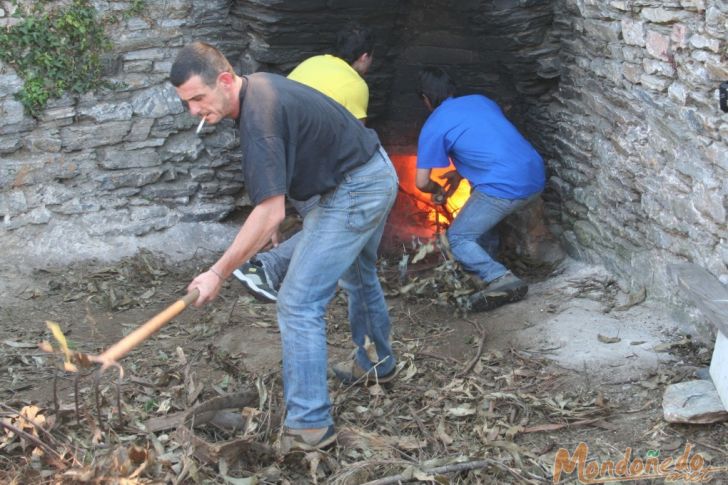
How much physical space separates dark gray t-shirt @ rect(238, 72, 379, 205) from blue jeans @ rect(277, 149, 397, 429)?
0.10m

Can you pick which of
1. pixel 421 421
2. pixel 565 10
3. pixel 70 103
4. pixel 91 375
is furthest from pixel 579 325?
pixel 70 103

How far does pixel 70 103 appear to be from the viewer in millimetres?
6379

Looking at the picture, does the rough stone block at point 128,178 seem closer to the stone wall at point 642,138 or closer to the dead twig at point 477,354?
the dead twig at point 477,354

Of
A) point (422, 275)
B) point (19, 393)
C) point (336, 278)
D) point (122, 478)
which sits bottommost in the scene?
point (422, 275)

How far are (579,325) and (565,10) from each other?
2.41 meters

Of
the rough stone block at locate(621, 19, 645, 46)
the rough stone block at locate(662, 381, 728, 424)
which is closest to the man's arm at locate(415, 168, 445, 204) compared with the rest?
the rough stone block at locate(621, 19, 645, 46)

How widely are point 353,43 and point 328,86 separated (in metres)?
0.61

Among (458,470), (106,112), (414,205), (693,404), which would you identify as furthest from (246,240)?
(414,205)

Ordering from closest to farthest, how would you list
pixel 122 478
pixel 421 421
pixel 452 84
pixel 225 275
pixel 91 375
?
pixel 122 478, pixel 225 275, pixel 421 421, pixel 91 375, pixel 452 84

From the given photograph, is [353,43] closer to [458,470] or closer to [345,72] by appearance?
[345,72]

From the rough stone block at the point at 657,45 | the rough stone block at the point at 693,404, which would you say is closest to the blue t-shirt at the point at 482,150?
the rough stone block at the point at 657,45

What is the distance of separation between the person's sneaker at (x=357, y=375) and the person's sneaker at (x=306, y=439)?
2.33ft

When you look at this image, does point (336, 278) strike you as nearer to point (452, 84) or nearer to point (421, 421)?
point (421, 421)

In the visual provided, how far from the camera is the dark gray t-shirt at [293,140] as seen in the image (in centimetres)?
370
